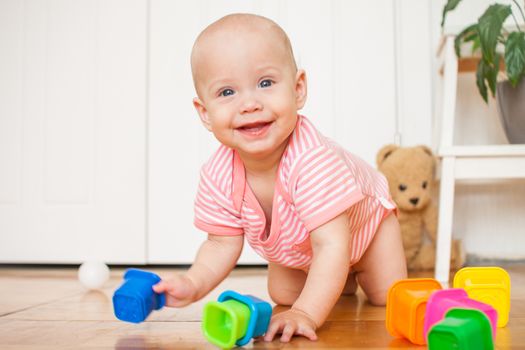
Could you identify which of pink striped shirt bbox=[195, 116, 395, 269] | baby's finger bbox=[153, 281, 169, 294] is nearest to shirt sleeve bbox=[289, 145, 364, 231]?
pink striped shirt bbox=[195, 116, 395, 269]

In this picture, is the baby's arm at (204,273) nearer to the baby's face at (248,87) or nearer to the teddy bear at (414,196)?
the baby's face at (248,87)

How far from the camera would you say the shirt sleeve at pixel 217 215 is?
3.05 ft

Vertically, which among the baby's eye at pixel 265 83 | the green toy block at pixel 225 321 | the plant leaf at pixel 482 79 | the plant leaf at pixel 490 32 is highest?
the plant leaf at pixel 490 32

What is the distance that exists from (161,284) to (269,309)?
15 centimetres

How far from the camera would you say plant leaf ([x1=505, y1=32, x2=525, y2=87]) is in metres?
1.38

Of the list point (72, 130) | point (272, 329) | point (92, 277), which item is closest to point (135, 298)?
point (272, 329)

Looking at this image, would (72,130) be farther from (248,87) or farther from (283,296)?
(248,87)

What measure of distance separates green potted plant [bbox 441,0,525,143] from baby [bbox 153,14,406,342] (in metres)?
0.59

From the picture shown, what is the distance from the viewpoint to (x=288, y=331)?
2.30 feet

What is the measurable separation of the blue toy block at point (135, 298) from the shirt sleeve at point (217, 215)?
21 cm

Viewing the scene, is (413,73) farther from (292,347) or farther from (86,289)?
(292,347)

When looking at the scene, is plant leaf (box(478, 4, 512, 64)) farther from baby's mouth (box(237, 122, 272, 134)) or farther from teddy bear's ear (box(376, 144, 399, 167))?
baby's mouth (box(237, 122, 272, 134))

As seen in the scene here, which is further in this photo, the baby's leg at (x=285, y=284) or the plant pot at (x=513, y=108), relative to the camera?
the plant pot at (x=513, y=108)

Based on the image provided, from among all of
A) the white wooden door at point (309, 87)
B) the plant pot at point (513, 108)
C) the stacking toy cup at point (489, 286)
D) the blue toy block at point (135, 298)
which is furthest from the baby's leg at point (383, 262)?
the white wooden door at point (309, 87)
